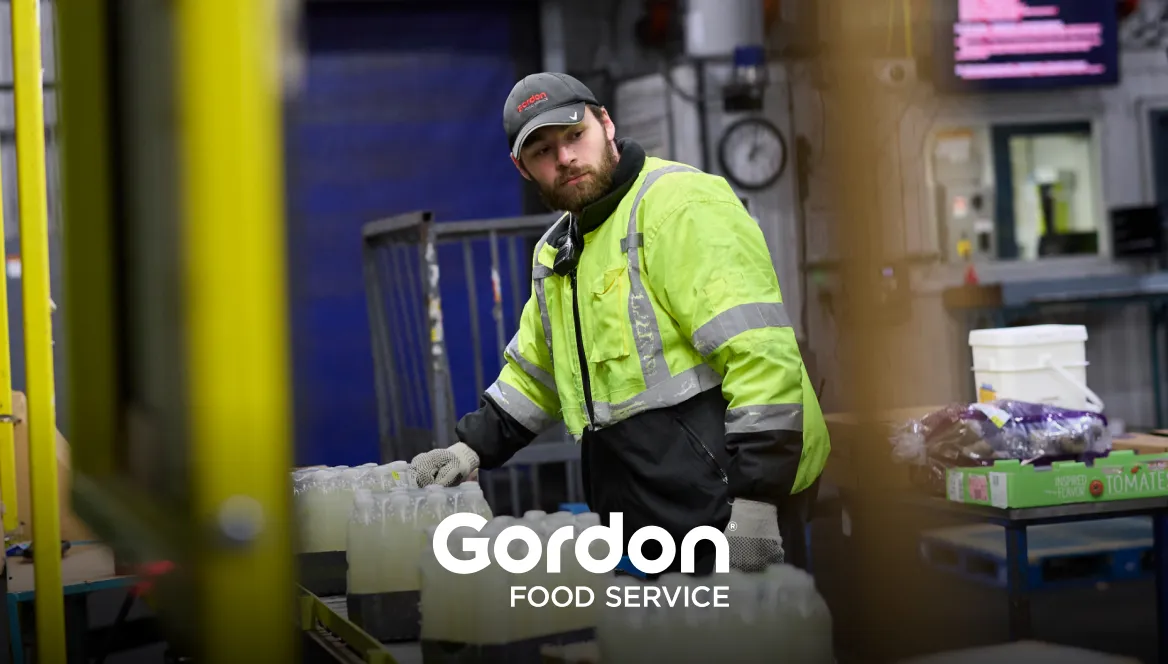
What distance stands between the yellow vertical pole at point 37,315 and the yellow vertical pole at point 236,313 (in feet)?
6.85

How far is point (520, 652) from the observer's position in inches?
74.8

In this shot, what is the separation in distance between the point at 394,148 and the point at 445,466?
6.80 m

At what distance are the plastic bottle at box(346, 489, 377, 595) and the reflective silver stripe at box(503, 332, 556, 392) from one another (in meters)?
0.92

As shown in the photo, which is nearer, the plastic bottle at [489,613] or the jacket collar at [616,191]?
the plastic bottle at [489,613]

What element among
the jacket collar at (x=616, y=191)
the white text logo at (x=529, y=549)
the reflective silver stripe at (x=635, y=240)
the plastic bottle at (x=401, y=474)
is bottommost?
the white text logo at (x=529, y=549)

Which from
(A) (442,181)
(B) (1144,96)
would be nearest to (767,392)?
(A) (442,181)

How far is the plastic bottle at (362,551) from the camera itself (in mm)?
2264

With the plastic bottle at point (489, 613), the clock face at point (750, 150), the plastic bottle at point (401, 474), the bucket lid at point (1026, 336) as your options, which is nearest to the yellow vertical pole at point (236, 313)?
the plastic bottle at point (489, 613)

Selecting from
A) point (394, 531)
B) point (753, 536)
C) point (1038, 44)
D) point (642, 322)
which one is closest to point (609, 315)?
point (642, 322)

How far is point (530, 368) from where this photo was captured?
3.23 metres

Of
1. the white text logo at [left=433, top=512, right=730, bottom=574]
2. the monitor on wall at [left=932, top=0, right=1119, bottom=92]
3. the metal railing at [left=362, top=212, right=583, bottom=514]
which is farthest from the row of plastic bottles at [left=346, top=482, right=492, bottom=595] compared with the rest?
the monitor on wall at [left=932, top=0, right=1119, bottom=92]

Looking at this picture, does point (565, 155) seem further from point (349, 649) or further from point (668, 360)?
point (349, 649)

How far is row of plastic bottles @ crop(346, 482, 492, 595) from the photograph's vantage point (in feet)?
7.38

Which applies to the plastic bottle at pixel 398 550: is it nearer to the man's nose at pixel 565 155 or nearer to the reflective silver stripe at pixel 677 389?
the reflective silver stripe at pixel 677 389
